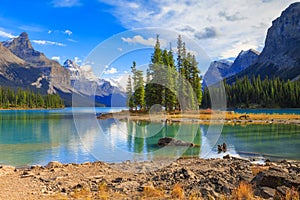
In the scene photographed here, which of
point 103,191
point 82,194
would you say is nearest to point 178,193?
point 103,191

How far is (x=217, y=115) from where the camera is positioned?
67.5 meters

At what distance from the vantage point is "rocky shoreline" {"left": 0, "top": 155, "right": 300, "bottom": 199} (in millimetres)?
11047

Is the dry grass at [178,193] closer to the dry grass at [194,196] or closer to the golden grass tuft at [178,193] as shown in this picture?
the golden grass tuft at [178,193]

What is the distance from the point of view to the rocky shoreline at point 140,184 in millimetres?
11047

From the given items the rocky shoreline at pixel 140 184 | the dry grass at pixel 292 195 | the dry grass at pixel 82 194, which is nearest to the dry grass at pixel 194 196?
the rocky shoreline at pixel 140 184

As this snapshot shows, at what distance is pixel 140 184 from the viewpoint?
519 inches

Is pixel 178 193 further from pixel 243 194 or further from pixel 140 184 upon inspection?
pixel 140 184

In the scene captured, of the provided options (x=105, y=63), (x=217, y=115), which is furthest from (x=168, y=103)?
(x=105, y=63)

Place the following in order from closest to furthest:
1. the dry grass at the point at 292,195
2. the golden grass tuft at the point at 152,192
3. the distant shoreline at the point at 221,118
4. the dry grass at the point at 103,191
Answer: the dry grass at the point at 292,195 → the dry grass at the point at 103,191 → the golden grass tuft at the point at 152,192 → the distant shoreline at the point at 221,118

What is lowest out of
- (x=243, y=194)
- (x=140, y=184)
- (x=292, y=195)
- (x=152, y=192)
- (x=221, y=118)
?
(x=140, y=184)

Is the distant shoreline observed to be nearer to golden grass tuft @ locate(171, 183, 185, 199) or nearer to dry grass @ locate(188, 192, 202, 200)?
golden grass tuft @ locate(171, 183, 185, 199)

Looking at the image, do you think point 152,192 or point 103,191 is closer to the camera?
point 152,192

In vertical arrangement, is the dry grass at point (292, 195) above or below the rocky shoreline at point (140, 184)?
above

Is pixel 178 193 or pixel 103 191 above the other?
pixel 178 193
